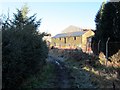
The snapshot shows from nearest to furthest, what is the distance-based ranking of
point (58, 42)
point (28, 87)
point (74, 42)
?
point (28, 87) < point (74, 42) < point (58, 42)

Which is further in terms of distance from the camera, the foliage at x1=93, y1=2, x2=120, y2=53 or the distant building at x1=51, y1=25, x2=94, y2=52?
the distant building at x1=51, y1=25, x2=94, y2=52

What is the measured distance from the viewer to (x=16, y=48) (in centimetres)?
1284

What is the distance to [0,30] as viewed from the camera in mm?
12719

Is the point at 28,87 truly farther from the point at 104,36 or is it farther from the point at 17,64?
the point at 104,36

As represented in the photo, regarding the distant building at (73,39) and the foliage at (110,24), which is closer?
the foliage at (110,24)

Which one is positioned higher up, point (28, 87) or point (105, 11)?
point (105, 11)

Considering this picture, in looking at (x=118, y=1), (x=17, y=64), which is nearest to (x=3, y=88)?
(x=17, y=64)

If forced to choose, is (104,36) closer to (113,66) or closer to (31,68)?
(113,66)

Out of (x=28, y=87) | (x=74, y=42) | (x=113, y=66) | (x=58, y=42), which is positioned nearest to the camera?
(x=28, y=87)

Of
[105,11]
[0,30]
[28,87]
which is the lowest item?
[28,87]

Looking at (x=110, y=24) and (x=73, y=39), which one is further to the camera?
(x=73, y=39)

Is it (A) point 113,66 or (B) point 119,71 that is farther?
(A) point 113,66

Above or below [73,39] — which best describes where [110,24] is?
below

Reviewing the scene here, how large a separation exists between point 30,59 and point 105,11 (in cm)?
2399
